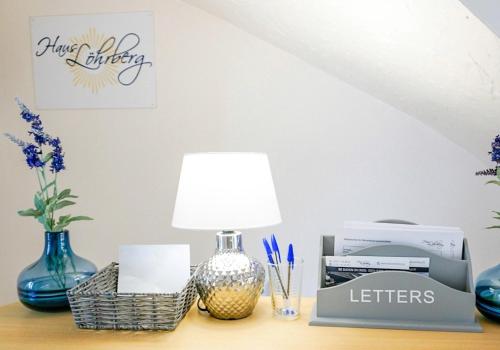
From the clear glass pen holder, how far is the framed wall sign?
1.06 metres

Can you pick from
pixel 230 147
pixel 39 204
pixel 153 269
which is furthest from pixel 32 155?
pixel 230 147

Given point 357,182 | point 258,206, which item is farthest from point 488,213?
point 258,206

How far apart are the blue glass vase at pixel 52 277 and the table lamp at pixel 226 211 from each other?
1.05ft

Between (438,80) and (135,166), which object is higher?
(438,80)

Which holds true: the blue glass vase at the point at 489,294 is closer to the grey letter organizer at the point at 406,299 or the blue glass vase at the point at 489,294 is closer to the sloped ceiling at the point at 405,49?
the grey letter organizer at the point at 406,299

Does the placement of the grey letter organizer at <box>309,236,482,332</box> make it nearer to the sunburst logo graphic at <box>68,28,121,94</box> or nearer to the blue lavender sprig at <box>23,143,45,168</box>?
the blue lavender sprig at <box>23,143,45,168</box>

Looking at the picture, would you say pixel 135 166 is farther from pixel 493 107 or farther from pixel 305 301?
pixel 493 107

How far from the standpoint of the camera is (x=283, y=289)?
3.73 feet

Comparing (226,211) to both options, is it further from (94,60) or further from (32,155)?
(94,60)

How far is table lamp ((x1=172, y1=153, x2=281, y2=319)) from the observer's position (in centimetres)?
107

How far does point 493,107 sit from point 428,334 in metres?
0.65

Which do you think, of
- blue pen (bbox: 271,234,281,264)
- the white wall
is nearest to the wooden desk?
blue pen (bbox: 271,234,281,264)

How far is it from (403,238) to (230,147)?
954mm

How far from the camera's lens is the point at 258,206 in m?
1.09
